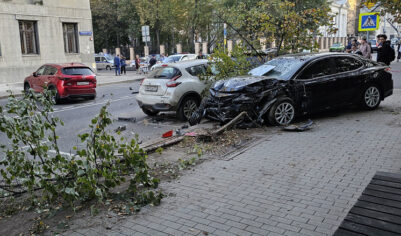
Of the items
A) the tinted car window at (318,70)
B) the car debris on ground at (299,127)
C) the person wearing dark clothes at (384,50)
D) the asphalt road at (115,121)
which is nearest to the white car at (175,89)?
the asphalt road at (115,121)

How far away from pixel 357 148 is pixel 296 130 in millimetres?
1646

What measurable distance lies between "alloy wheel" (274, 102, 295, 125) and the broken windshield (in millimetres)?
683

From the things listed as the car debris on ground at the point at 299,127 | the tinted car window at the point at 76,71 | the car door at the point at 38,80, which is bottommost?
the car debris on ground at the point at 299,127

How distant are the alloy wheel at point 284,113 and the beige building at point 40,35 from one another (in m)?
21.0

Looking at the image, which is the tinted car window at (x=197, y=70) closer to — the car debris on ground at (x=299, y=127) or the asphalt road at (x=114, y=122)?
the asphalt road at (x=114, y=122)

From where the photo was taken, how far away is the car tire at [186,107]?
10.4 m

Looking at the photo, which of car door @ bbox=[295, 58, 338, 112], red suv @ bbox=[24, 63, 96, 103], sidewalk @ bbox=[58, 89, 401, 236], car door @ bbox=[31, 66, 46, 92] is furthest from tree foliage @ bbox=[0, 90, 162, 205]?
car door @ bbox=[31, 66, 46, 92]

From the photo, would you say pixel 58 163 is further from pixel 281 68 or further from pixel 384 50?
pixel 384 50

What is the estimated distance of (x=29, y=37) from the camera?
2555 cm

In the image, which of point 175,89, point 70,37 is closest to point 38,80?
point 175,89

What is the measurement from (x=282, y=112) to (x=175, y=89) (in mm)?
3016

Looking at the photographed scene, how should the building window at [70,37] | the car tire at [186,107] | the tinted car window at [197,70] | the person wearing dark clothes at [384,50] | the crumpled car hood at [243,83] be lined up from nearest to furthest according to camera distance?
the crumpled car hood at [243,83] < the car tire at [186,107] < the tinted car window at [197,70] < the person wearing dark clothes at [384,50] < the building window at [70,37]

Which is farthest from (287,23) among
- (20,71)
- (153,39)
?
(153,39)

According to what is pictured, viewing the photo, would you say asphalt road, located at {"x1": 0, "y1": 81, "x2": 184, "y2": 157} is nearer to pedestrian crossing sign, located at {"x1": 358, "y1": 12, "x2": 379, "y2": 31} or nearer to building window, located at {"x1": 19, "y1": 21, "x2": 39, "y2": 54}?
pedestrian crossing sign, located at {"x1": 358, "y1": 12, "x2": 379, "y2": 31}
